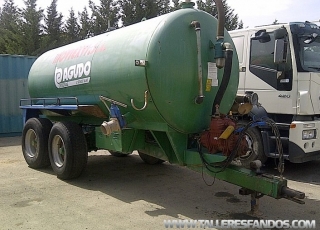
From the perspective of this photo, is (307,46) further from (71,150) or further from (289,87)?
(71,150)

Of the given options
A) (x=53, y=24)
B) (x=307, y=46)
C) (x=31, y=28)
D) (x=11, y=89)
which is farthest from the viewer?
(x=53, y=24)

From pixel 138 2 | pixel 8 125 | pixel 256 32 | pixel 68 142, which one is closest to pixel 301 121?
pixel 256 32

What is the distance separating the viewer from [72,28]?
35.8 meters

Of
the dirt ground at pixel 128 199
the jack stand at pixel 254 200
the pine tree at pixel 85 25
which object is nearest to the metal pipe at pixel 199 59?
the jack stand at pixel 254 200

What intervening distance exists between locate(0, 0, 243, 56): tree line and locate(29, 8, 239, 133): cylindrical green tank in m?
25.2

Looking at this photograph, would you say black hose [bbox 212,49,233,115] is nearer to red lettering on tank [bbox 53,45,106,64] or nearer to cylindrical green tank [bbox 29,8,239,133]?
cylindrical green tank [bbox 29,8,239,133]

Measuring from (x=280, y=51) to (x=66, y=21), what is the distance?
32240 mm

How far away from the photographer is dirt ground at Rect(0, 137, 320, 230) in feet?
15.5

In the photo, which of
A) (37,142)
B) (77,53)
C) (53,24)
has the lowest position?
(37,142)

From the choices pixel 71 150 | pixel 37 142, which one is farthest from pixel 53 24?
pixel 71 150

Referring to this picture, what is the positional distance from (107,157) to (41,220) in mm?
4168

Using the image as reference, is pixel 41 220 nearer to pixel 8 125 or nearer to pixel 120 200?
pixel 120 200

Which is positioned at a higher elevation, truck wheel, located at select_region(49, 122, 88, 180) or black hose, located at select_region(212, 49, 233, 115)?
black hose, located at select_region(212, 49, 233, 115)

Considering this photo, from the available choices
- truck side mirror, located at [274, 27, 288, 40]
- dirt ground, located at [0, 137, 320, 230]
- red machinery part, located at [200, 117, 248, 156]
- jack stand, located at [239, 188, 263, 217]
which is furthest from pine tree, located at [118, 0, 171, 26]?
jack stand, located at [239, 188, 263, 217]
